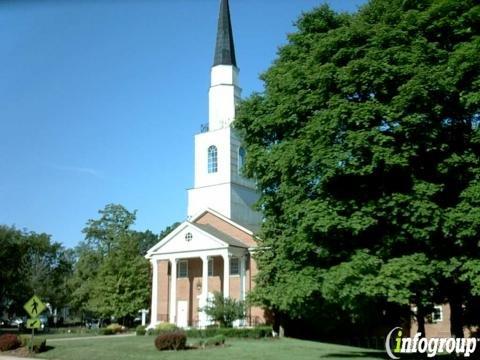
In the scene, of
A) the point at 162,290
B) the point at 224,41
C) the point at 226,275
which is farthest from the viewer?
the point at 224,41

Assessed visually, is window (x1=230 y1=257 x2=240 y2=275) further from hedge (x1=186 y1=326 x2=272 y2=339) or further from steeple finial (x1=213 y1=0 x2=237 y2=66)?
steeple finial (x1=213 y1=0 x2=237 y2=66)

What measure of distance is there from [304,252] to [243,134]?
20.2ft

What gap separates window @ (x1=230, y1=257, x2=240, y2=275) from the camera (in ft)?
143

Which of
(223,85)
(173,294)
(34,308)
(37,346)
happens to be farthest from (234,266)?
(34,308)

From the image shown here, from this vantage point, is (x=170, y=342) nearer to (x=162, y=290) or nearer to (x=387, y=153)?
(x=387, y=153)

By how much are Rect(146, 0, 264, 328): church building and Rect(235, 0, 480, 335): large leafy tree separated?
18.1 m

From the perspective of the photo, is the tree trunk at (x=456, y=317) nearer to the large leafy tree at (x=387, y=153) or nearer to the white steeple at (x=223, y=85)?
the large leafy tree at (x=387, y=153)

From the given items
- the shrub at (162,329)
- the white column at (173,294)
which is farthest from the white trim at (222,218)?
the shrub at (162,329)

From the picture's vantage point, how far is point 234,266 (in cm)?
4409

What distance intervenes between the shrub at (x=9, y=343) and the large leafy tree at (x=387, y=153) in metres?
14.1

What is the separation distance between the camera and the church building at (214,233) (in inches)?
1672

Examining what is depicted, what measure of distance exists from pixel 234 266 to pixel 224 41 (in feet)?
67.0

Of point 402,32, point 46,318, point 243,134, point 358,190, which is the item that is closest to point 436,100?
point 402,32

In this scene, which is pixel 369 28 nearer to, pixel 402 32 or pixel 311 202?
pixel 402 32
